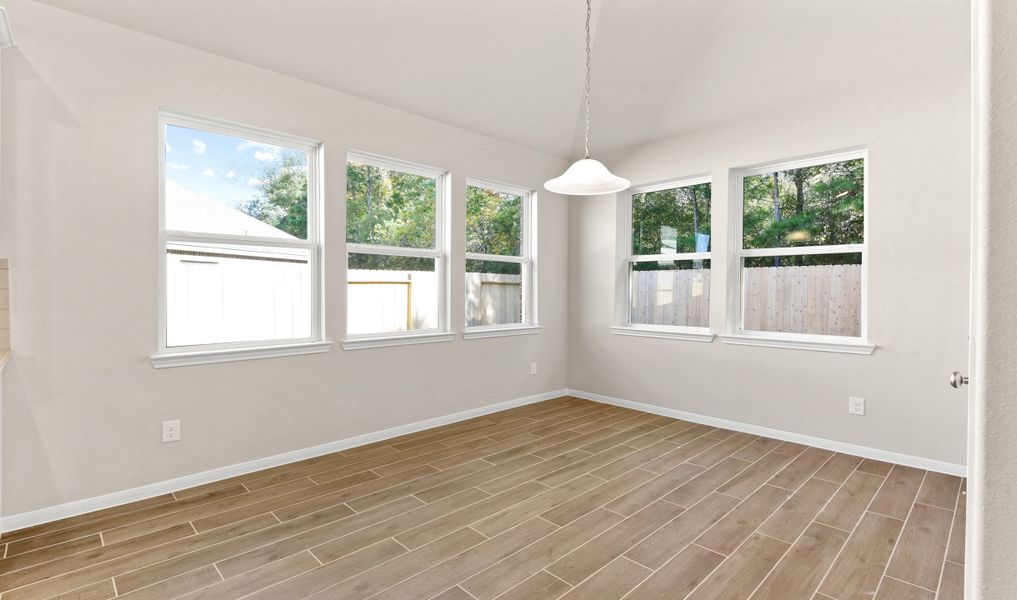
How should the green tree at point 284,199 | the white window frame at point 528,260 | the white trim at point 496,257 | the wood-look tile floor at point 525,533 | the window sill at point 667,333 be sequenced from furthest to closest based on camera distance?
the white window frame at point 528,260 → the white trim at point 496,257 → the window sill at point 667,333 → the green tree at point 284,199 → the wood-look tile floor at point 525,533

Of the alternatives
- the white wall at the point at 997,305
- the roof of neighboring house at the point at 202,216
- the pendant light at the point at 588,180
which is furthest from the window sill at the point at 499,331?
the white wall at the point at 997,305

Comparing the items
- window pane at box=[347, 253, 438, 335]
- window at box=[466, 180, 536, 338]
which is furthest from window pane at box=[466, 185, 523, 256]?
window pane at box=[347, 253, 438, 335]

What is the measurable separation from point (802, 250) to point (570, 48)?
2473mm

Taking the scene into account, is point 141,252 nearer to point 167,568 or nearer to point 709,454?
point 167,568

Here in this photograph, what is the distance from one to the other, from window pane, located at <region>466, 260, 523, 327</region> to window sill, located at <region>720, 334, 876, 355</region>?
6.59 ft

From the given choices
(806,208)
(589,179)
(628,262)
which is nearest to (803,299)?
(806,208)

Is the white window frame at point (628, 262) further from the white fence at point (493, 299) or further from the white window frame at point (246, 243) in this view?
the white window frame at point (246, 243)

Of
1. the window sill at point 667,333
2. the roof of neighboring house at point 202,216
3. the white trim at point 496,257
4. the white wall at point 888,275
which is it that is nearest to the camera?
the roof of neighboring house at point 202,216

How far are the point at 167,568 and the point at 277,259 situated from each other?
6.50ft

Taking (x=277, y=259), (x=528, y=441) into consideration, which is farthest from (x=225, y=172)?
(x=528, y=441)

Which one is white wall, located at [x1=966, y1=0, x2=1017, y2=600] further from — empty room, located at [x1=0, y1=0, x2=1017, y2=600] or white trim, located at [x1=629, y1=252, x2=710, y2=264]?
white trim, located at [x1=629, y1=252, x2=710, y2=264]

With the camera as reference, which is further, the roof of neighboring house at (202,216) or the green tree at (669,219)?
the green tree at (669,219)

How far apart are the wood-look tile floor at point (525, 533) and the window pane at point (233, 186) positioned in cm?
165

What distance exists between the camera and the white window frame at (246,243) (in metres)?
2.99
